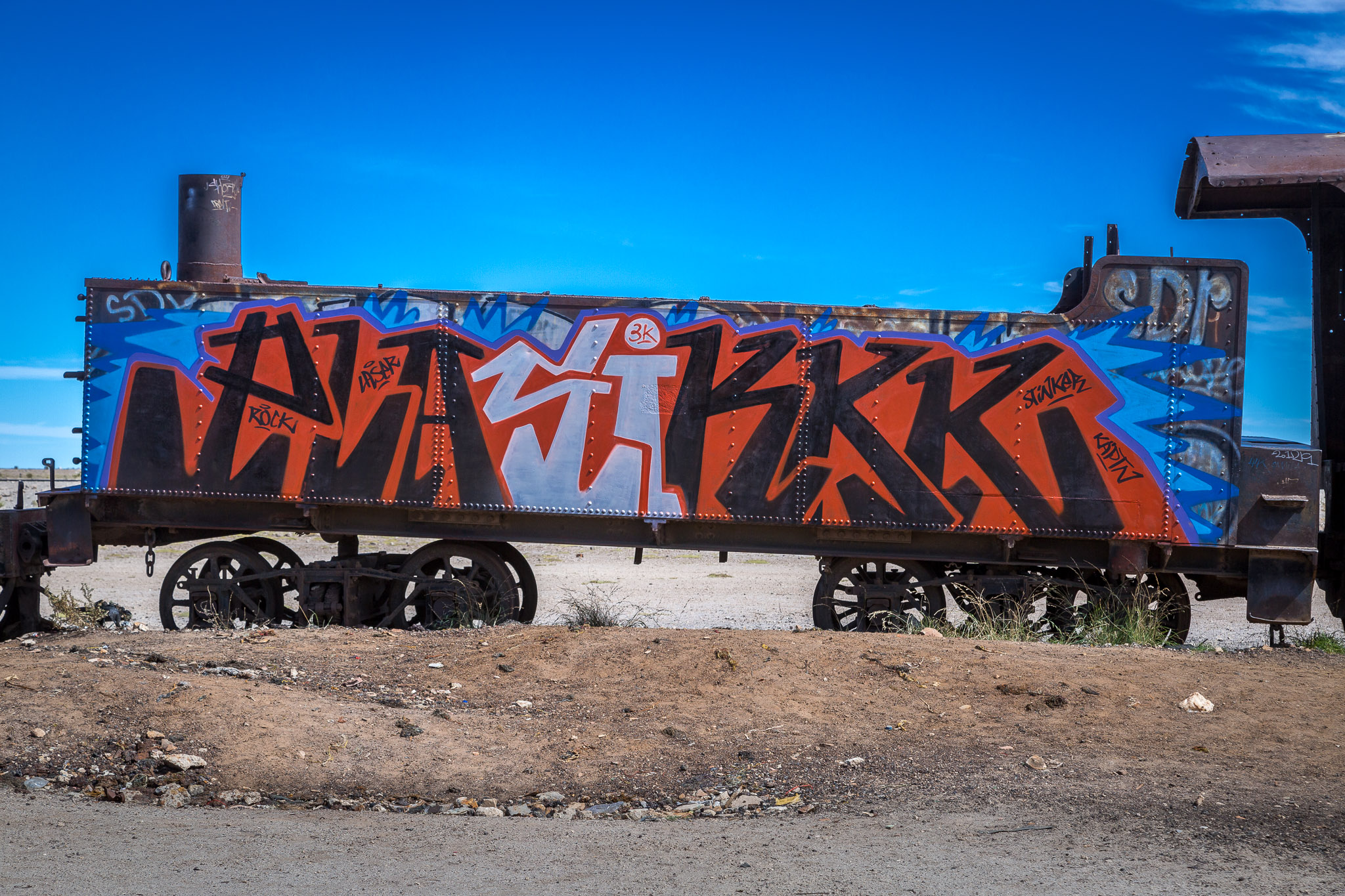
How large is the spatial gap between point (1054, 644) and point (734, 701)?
3.45m

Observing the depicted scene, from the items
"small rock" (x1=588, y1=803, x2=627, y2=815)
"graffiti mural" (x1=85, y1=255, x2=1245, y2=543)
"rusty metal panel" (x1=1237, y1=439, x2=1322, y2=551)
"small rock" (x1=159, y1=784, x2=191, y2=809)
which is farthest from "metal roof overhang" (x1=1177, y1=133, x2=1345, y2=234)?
"small rock" (x1=159, y1=784, x2=191, y2=809)

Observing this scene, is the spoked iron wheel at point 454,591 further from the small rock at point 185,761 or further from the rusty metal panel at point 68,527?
the small rock at point 185,761

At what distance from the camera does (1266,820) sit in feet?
16.6

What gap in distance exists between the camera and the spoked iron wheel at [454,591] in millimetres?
10297

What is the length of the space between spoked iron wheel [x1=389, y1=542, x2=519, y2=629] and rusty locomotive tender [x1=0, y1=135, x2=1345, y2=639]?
31 millimetres

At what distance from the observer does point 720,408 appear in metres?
9.89

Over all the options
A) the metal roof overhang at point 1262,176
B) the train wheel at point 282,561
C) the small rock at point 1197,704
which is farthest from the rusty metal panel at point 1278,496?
the train wheel at point 282,561

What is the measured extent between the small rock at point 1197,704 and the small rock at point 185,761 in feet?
21.4

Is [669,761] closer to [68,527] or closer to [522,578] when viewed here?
[522,578]

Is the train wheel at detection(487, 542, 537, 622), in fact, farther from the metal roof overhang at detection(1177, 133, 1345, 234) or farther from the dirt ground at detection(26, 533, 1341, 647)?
the metal roof overhang at detection(1177, 133, 1345, 234)

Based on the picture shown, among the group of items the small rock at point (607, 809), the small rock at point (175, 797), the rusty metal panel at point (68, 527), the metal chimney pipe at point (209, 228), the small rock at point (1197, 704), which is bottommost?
the small rock at point (607, 809)

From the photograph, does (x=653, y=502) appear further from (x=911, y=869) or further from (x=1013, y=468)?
(x=911, y=869)

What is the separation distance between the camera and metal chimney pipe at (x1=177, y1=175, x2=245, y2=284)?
11.0 meters

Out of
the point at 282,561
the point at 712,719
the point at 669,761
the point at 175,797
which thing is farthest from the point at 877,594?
the point at 175,797
